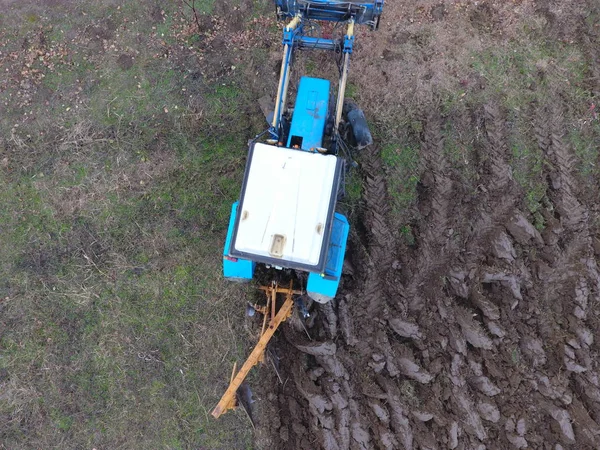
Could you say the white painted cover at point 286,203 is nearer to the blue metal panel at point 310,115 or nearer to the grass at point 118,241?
the blue metal panel at point 310,115

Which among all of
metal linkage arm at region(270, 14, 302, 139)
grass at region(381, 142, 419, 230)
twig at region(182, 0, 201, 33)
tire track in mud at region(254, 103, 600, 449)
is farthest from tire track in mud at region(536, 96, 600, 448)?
twig at region(182, 0, 201, 33)

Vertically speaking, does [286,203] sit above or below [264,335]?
above

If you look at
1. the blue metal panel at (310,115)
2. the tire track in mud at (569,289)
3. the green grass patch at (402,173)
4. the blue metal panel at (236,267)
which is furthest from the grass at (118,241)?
the tire track in mud at (569,289)

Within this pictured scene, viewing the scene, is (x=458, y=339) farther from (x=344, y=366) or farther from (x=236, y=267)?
(x=236, y=267)

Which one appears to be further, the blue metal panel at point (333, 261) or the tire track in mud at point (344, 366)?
the tire track in mud at point (344, 366)

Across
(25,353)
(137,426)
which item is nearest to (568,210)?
(137,426)

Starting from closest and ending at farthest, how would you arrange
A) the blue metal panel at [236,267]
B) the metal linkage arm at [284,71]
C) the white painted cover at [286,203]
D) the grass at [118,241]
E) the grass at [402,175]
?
the white painted cover at [286,203] < the metal linkage arm at [284,71] < the blue metal panel at [236,267] < the grass at [118,241] < the grass at [402,175]

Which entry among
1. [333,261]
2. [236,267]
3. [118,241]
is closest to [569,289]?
[333,261]
